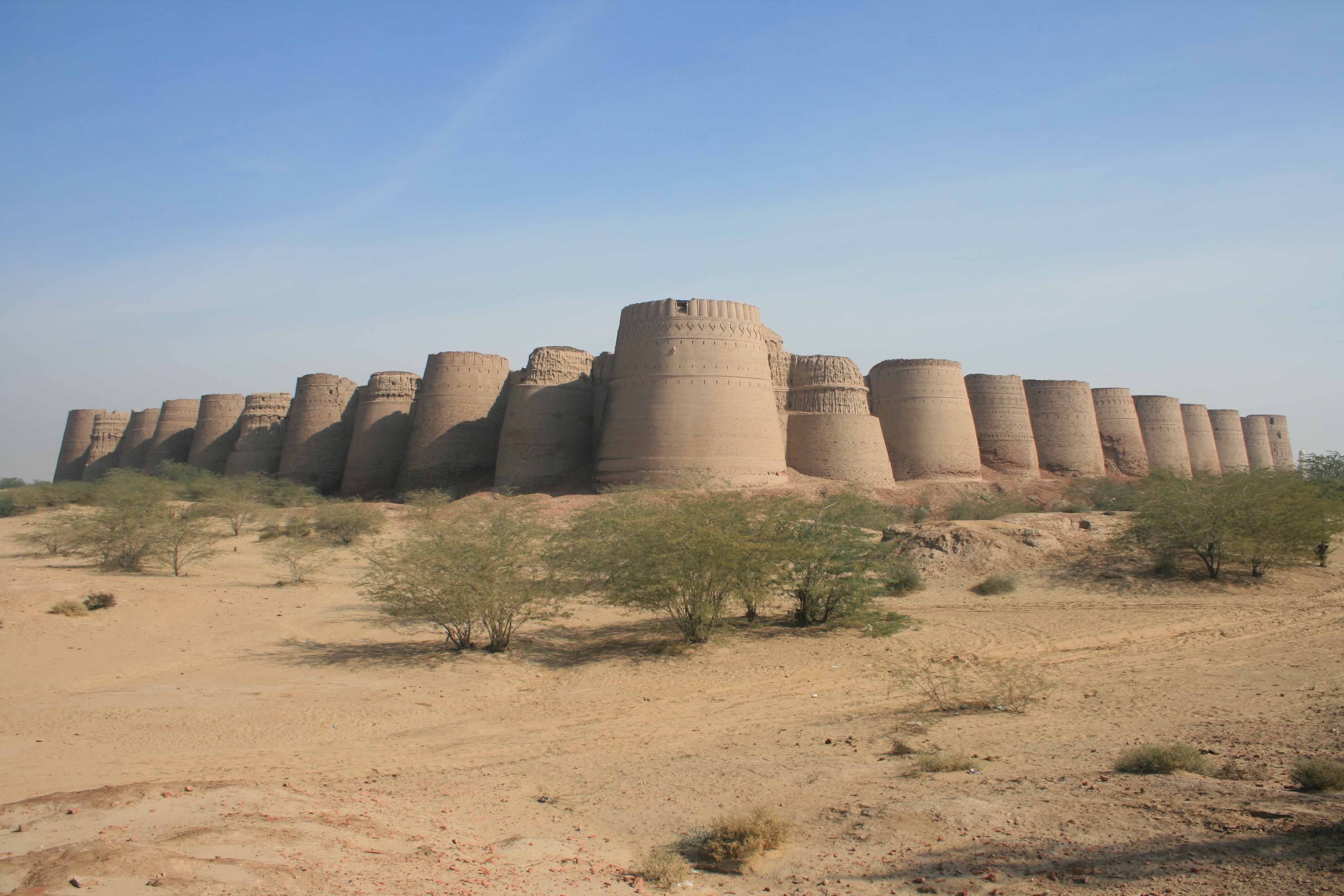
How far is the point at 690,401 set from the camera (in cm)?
2156

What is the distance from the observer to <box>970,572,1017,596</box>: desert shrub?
41.7ft

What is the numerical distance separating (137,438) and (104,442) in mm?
2805

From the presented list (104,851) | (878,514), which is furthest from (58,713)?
(878,514)

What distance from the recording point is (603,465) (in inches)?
890

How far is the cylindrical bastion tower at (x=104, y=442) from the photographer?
37500 millimetres

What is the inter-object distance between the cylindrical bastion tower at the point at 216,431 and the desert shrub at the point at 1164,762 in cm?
3314

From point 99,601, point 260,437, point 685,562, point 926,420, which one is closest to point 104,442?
point 260,437

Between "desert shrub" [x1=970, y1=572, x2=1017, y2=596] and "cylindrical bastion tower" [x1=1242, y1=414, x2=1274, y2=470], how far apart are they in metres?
39.6

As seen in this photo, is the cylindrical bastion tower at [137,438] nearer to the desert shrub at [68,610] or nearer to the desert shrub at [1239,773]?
the desert shrub at [68,610]

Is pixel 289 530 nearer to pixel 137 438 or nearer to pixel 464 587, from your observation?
pixel 464 587

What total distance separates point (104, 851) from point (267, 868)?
64 centimetres

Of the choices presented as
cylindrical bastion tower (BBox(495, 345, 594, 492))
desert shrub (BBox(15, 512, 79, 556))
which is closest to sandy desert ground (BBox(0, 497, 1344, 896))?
desert shrub (BBox(15, 512, 79, 556))

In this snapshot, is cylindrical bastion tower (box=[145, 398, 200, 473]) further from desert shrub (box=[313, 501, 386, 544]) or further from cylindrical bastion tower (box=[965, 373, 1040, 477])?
cylindrical bastion tower (box=[965, 373, 1040, 477])

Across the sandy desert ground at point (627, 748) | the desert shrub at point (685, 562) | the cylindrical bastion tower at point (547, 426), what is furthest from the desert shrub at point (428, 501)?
the sandy desert ground at point (627, 748)
